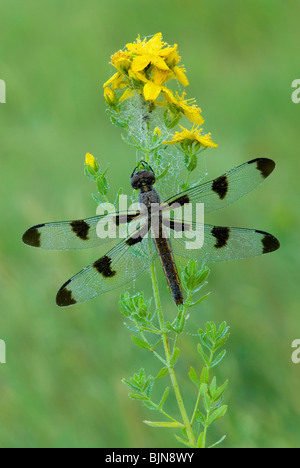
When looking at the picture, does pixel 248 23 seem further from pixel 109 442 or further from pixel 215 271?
pixel 109 442

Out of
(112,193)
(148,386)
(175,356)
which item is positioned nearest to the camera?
(175,356)

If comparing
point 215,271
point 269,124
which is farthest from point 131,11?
point 215,271

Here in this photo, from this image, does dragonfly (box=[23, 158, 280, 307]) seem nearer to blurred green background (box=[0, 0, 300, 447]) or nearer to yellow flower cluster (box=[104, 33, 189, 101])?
yellow flower cluster (box=[104, 33, 189, 101])

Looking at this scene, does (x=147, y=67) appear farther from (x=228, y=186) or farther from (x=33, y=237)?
(x=33, y=237)


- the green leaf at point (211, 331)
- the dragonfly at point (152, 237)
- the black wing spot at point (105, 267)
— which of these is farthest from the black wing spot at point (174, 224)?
the green leaf at point (211, 331)

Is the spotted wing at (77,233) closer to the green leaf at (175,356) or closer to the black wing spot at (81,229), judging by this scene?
the black wing spot at (81,229)

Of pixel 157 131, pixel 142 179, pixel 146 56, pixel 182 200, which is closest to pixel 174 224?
pixel 182 200

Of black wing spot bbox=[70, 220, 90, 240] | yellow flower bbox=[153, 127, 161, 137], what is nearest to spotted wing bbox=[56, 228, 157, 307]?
black wing spot bbox=[70, 220, 90, 240]
